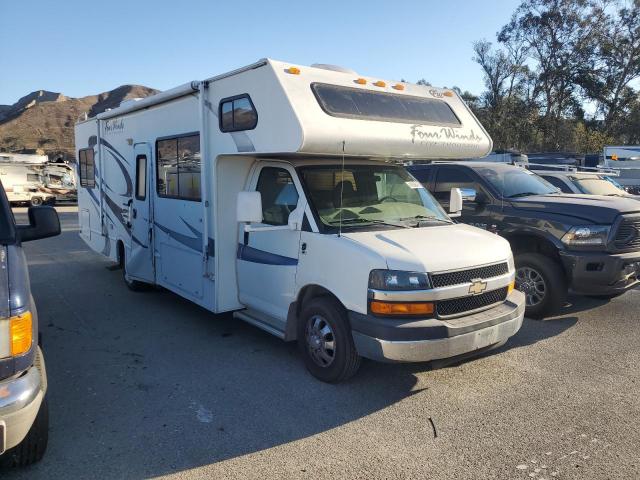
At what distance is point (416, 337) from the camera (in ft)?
13.1

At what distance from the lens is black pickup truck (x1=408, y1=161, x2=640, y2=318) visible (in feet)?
20.3

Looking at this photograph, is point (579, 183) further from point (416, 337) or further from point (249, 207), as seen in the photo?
point (249, 207)

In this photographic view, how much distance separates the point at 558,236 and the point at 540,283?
0.63 metres

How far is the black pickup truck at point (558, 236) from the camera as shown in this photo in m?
6.20

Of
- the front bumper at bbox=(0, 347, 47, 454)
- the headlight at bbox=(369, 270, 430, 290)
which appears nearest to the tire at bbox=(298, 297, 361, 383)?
the headlight at bbox=(369, 270, 430, 290)

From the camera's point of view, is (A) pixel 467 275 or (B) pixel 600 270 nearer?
(A) pixel 467 275

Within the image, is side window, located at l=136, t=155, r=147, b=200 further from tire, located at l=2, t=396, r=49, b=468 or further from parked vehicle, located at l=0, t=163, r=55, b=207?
parked vehicle, located at l=0, t=163, r=55, b=207

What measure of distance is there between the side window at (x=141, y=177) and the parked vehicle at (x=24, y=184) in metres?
19.1

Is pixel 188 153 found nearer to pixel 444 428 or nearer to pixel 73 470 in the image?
pixel 73 470

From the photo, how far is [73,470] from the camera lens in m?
3.32

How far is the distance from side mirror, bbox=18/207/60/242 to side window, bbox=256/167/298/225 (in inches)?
79.0

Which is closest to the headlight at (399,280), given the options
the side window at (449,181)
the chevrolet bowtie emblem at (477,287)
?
the chevrolet bowtie emblem at (477,287)

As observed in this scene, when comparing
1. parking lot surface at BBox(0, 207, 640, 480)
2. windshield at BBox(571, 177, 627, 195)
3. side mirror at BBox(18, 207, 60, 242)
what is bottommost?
parking lot surface at BBox(0, 207, 640, 480)

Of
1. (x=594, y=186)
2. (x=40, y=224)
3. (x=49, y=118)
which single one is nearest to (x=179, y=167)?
(x=40, y=224)
